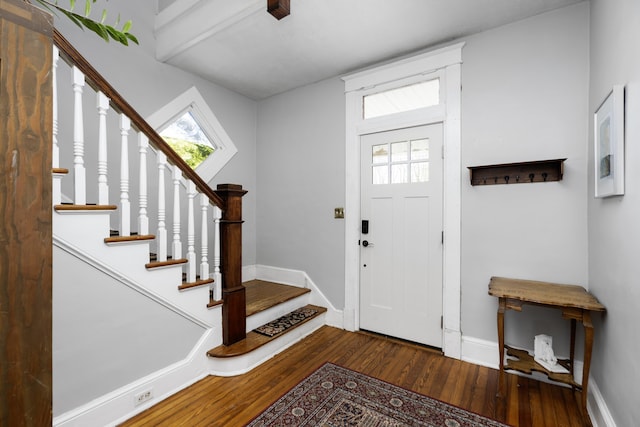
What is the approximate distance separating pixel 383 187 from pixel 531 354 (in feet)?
6.04

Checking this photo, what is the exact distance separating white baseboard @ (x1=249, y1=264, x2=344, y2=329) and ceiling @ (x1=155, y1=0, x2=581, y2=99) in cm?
235

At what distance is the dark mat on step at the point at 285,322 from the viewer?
9.01ft

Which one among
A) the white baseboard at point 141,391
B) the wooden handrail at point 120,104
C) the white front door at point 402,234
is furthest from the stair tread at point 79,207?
the white front door at point 402,234

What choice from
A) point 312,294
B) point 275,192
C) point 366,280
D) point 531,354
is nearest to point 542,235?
point 531,354

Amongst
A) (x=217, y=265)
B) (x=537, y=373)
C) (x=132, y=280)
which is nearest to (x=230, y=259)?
(x=217, y=265)

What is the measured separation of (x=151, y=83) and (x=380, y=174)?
250 cm

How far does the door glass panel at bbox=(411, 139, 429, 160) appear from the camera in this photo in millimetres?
2828

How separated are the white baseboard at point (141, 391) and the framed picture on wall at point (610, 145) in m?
2.78

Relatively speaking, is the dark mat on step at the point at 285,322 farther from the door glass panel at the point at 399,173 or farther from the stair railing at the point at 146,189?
the door glass panel at the point at 399,173

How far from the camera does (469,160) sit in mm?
2586

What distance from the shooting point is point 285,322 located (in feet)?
9.75

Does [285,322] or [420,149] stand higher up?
[420,149]

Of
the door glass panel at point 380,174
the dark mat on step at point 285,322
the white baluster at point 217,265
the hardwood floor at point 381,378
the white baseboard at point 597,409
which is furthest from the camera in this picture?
the door glass panel at point 380,174

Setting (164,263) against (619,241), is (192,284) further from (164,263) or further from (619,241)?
(619,241)
